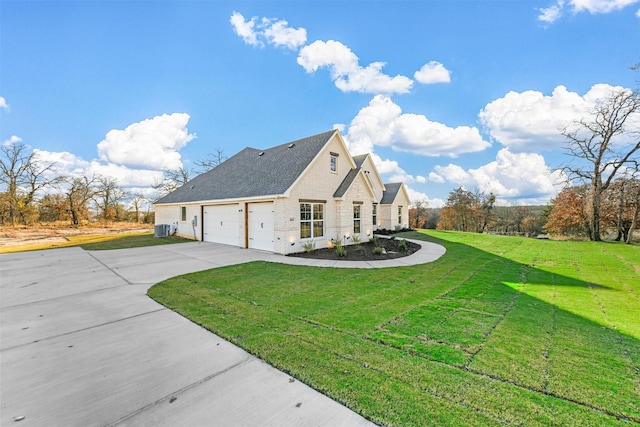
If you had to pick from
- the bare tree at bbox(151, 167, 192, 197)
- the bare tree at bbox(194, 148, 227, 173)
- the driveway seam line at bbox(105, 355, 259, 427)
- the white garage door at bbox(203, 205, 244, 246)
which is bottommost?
the driveway seam line at bbox(105, 355, 259, 427)

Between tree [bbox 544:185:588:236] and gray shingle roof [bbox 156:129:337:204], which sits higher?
gray shingle roof [bbox 156:129:337:204]

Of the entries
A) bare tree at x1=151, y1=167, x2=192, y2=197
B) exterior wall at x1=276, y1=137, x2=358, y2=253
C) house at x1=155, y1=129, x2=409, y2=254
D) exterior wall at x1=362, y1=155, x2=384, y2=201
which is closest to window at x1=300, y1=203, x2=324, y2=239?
house at x1=155, y1=129, x2=409, y2=254

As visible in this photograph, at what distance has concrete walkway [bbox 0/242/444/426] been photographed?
236 centimetres

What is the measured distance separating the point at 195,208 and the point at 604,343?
1891 centimetres

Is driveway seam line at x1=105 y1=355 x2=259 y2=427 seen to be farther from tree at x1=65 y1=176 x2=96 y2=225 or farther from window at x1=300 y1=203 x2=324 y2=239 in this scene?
tree at x1=65 y1=176 x2=96 y2=225

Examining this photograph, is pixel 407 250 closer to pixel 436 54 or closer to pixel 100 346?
pixel 436 54

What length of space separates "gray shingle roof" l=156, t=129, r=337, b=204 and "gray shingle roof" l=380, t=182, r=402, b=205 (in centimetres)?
1219

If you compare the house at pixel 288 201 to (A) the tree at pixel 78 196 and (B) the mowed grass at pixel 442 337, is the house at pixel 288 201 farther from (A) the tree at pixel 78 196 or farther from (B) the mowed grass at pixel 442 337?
(A) the tree at pixel 78 196

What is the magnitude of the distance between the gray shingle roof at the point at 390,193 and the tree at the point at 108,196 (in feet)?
117

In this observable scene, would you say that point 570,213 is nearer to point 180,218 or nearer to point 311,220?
point 311,220

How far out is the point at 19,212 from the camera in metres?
28.8

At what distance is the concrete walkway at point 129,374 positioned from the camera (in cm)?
236

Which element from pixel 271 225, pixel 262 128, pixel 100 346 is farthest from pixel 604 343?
pixel 262 128

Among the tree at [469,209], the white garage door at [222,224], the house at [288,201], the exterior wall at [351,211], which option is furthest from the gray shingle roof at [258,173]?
the tree at [469,209]
